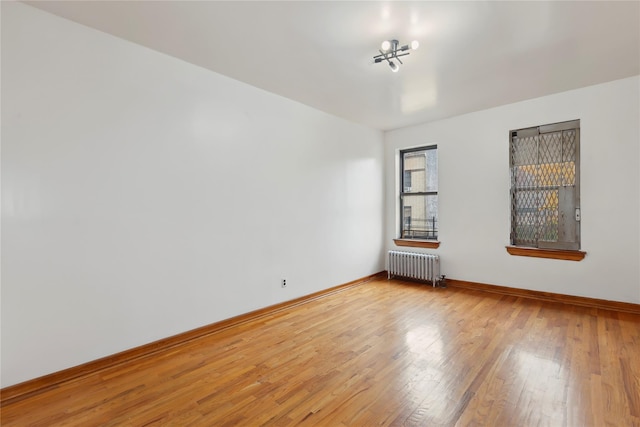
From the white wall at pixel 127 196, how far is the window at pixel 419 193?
250 centimetres

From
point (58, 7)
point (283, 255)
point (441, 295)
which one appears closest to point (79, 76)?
point (58, 7)

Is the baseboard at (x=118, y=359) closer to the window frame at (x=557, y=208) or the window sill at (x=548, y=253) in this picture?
the window sill at (x=548, y=253)

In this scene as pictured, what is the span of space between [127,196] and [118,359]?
4.55 ft

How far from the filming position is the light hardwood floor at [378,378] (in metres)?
1.87

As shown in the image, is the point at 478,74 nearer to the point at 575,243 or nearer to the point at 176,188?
the point at 575,243

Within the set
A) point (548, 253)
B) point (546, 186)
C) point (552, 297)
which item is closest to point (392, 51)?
point (546, 186)

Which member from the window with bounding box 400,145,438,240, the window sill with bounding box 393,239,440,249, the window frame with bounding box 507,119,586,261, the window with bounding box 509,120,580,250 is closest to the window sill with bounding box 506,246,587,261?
the window frame with bounding box 507,119,586,261

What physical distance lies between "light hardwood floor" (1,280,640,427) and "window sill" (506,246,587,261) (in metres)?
0.74

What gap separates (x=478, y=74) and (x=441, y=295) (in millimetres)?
3005

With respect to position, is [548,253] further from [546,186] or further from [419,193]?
[419,193]

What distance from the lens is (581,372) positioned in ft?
7.63

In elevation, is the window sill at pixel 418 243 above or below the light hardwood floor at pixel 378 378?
above

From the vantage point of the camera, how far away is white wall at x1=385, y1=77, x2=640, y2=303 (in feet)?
11.8

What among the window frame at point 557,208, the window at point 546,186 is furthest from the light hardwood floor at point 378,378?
the window at point 546,186
